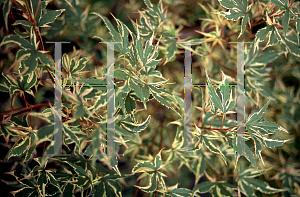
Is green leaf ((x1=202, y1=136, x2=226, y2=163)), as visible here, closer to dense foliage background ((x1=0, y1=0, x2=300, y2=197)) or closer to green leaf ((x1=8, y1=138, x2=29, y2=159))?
dense foliage background ((x1=0, y1=0, x2=300, y2=197))

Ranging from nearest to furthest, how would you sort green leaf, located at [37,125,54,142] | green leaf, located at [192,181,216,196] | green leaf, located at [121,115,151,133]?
green leaf, located at [37,125,54,142] → green leaf, located at [121,115,151,133] → green leaf, located at [192,181,216,196]

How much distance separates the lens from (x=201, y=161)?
2.30 feet

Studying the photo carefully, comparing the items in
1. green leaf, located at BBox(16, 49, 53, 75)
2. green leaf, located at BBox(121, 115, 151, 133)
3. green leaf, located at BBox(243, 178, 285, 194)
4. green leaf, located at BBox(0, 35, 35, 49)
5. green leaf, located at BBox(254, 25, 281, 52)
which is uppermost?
green leaf, located at BBox(254, 25, 281, 52)

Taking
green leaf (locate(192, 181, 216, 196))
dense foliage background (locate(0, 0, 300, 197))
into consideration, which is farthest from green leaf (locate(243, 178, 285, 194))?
green leaf (locate(192, 181, 216, 196))

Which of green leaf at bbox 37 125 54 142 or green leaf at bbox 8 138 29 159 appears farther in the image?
green leaf at bbox 8 138 29 159

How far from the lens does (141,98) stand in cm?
45

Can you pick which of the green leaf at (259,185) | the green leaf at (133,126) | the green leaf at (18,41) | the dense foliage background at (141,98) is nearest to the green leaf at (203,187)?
the dense foliage background at (141,98)

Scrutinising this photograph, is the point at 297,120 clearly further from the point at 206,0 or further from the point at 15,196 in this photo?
the point at 15,196

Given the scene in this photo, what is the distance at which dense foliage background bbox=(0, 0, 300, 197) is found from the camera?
49 cm

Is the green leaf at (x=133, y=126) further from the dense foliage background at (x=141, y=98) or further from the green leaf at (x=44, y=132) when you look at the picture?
the green leaf at (x=44, y=132)

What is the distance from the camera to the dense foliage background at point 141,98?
49cm

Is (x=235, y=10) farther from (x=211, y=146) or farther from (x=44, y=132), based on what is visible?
(x=44, y=132)

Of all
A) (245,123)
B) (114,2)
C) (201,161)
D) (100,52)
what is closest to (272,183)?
(201,161)

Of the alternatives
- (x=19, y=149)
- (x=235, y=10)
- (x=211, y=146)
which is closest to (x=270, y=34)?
(x=235, y=10)
